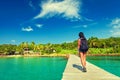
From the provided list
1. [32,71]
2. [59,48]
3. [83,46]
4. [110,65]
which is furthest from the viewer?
[59,48]

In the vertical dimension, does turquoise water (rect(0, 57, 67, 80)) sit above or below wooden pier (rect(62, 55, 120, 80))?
below

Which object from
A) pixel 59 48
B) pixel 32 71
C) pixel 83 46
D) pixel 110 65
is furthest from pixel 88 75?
pixel 59 48

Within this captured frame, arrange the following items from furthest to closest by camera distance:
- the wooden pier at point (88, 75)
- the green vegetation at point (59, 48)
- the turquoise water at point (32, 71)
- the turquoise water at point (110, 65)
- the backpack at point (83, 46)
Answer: the green vegetation at point (59, 48) < the turquoise water at point (110, 65) < the turquoise water at point (32, 71) < the backpack at point (83, 46) < the wooden pier at point (88, 75)

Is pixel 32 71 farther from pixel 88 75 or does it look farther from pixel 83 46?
pixel 88 75

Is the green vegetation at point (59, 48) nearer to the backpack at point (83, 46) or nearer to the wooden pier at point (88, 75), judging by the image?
the wooden pier at point (88, 75)

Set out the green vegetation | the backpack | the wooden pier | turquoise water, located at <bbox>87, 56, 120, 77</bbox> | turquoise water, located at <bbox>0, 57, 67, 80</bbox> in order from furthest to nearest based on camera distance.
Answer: the green vegetation → turquoise water, located at <bbox>87, 56, 120, 77</bbox> → turquoise water, located at <bbox>0, 57, 67, 80</bbox> → the backpack → the wooden pier

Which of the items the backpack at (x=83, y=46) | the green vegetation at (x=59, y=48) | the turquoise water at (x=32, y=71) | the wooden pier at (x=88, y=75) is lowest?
the turquoise water at (x=32, y=71)

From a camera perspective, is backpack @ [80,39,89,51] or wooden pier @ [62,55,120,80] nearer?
wooden pier @ [62,55,120,80]

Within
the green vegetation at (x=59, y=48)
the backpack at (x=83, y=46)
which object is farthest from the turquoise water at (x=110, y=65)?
the green vegetation at (x=59, y=48)

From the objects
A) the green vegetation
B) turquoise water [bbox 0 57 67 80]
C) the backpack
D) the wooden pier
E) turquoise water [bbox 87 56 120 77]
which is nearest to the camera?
the wooden pier

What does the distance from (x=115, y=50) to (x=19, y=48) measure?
112 feet

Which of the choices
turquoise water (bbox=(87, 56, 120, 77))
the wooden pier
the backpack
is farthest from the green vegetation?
the backpack

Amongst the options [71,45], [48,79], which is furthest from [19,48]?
[48,79]

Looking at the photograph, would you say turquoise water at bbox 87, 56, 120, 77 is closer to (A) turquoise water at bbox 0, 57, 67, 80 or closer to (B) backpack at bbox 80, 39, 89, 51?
(A) turquoise water at bbox 0, 57, 67, 80
